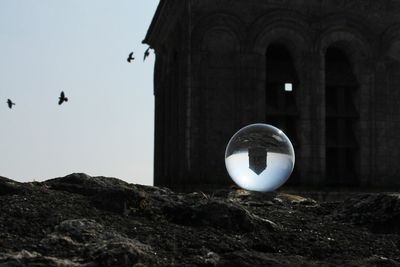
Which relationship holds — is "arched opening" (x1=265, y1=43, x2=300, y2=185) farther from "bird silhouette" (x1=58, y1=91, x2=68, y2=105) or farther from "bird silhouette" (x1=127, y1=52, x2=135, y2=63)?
"bird silhouette" (x1=58, y1=91, x2=68, y2=105)

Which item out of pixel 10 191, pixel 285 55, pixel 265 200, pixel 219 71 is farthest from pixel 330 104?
pixel 10 191

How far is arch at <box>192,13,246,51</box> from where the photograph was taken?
35.2m

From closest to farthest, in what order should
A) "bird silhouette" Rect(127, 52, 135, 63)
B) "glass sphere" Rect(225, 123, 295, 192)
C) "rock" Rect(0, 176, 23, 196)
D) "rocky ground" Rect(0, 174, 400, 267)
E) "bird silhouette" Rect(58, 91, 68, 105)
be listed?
"rocky ground" Rect(0, 174, 400, 267), "rock" Rect(0, 176, 23, 196), "glass sphere" Rect(225, 123, 295, 192), "bird silhouette" Rect(58, 91, 68, 105), "bird silhouette" Rect(127, 52, 135, 63)

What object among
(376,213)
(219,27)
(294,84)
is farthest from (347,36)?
(376,213)

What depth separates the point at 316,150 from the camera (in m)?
36.5

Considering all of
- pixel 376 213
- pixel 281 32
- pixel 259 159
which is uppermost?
pixel 281 32

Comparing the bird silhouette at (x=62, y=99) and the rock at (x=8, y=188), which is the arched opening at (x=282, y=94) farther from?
the rock at (x=8, y=188)

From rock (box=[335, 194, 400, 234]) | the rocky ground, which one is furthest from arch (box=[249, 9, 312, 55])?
the rocky ground

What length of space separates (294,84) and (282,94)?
2.38 ft

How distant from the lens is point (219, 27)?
3528 centimetres

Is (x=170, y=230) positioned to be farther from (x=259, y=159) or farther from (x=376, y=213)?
(x=259, y=159)

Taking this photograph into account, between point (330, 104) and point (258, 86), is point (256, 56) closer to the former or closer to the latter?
point (258, 86)

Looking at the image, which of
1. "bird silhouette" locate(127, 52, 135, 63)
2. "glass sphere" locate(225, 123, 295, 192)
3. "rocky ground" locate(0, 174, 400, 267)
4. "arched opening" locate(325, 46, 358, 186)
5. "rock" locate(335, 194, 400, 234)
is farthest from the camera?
"arched opening" locate(325, 46, 358, 186)

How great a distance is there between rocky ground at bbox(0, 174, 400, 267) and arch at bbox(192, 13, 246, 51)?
2535 cm
